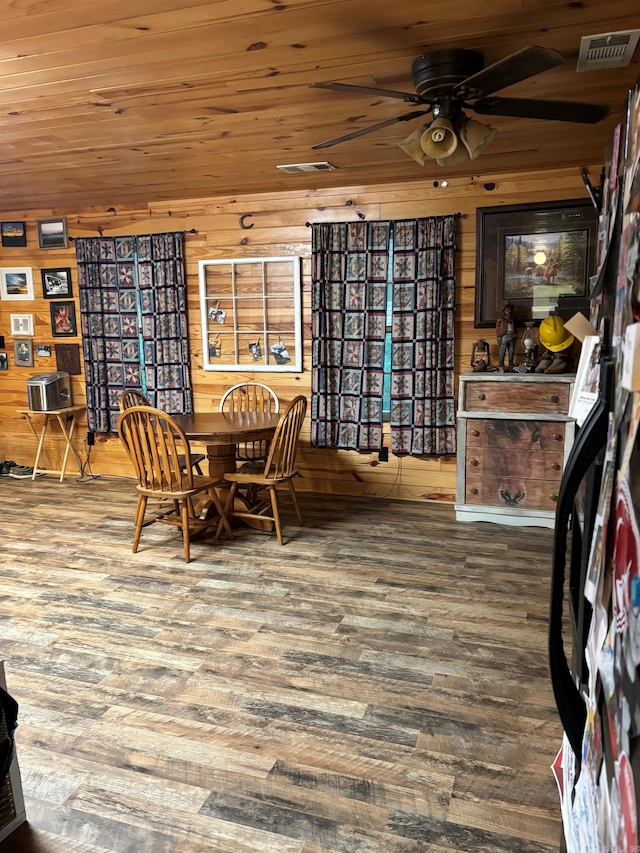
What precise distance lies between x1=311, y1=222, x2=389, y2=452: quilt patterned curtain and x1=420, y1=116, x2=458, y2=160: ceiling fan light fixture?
2.13 metres

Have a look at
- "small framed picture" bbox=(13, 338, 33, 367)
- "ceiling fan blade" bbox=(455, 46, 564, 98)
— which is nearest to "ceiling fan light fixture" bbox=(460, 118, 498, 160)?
"ceiling fan blade" bbox=(455, 46, 564, 98)

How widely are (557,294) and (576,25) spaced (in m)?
2.19

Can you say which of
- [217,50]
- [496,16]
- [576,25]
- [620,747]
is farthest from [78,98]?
[620,747]

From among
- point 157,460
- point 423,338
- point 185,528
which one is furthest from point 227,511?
point 423,338

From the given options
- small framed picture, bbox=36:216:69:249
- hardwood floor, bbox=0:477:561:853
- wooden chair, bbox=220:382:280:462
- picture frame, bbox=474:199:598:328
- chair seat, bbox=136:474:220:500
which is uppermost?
small framed picture, bbox=36:216:69:249

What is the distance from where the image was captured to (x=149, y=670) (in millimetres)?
2438

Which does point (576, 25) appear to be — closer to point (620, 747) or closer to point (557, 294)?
point (557, 294)

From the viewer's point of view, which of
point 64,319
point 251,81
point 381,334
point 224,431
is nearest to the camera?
point 251,81

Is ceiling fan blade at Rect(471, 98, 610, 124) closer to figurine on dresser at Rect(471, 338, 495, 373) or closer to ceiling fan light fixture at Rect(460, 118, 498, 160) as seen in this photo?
ceiling fan light fixture at Rect(460, 118, 498, 160)

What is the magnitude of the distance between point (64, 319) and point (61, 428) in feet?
3.45

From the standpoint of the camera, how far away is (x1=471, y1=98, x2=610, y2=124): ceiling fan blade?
2230 millimetres

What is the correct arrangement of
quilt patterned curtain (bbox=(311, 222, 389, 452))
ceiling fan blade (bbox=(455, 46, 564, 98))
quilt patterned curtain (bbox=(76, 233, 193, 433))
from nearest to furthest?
ceiling fan blade (bbox=(455, 46, 564, 98)), quilt patterned curtain (bbox=(311, 222, 389, 452)), quilt patterned curtain (bbox=(76, 233, 193, 433))

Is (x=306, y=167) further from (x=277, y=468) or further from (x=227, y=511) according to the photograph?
(x=227, y=511)

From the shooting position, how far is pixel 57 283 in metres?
5.54
